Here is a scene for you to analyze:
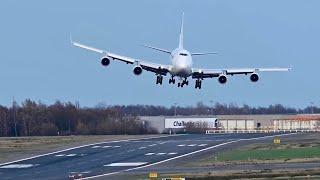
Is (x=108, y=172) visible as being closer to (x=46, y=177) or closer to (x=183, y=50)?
(x=46, y=177)

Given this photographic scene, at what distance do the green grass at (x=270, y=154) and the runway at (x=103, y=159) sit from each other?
536 cm

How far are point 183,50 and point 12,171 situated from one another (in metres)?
24.8

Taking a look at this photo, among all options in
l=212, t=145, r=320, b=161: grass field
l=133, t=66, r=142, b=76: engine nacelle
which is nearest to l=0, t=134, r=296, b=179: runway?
l=212, t=145, r=320, b=161: grass field

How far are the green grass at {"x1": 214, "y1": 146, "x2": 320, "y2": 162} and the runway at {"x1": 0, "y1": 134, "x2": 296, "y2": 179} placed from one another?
536 centimetres

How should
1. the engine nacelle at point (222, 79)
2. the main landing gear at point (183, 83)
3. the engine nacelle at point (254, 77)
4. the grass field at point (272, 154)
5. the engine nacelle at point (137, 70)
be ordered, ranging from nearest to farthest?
the engine nacelle at point (137, 70)
the main landing gear at point (183, 83)
the engine nacelle at point (254, 77)
the engine nacelle at point (222, 79)
the grass field at point (272, 154)

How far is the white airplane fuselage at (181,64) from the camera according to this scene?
85.5 meters

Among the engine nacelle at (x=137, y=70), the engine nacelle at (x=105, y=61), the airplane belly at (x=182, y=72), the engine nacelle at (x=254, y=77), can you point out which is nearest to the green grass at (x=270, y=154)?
the engine nacelle at (x=254, y=77)

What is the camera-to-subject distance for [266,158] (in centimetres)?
10550

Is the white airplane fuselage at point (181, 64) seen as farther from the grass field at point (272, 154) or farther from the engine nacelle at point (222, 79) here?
the grass field at point (272, 154)

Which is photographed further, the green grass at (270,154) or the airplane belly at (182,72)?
the green grass at (270,154)

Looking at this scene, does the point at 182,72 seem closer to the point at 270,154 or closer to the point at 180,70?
the point at 180,70

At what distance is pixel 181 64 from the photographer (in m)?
85.3

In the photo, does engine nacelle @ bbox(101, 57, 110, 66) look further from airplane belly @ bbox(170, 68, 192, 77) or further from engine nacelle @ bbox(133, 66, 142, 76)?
airplane belly @ bbox(170, 68, 192, 77)

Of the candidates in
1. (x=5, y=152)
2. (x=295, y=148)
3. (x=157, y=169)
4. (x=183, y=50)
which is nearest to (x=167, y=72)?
(x=183, y=50)
